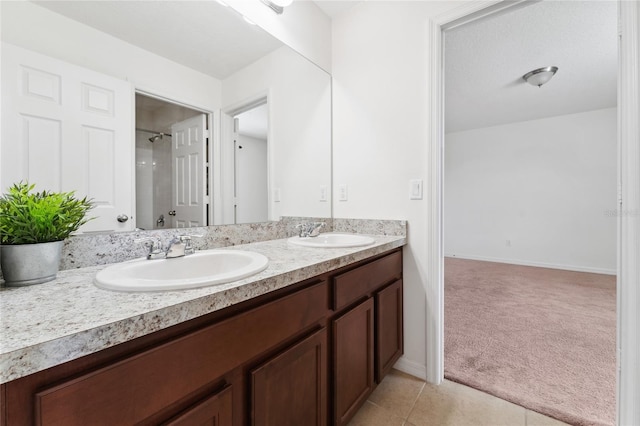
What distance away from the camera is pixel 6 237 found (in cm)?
67

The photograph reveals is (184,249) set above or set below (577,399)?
above

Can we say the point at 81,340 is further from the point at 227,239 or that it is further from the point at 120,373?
the point at 227,239

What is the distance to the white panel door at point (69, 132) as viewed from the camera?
78cm

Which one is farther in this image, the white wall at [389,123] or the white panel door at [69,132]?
the white wall at [389,123]

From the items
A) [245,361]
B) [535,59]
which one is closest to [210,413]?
[245,361]

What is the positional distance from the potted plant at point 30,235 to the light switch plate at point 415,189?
5.03ft

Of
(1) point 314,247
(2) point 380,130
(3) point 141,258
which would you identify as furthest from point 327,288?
(2) point 380,130

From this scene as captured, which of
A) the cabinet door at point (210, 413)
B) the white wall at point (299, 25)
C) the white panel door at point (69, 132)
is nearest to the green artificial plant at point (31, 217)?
the white panel door at point (69, 132)

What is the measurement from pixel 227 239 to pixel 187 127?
56 centimetres

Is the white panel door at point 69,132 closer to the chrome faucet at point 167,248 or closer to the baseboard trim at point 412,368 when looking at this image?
the chrome faucet at point 167,248

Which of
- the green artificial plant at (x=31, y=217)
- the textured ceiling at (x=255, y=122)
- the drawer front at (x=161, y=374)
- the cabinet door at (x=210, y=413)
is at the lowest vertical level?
the cabinet door at (x=210, y=413)

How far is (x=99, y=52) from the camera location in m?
0.95

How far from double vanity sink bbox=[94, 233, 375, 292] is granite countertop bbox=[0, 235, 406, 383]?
0.02 meters

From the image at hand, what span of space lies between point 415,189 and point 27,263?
1627 millimetres
